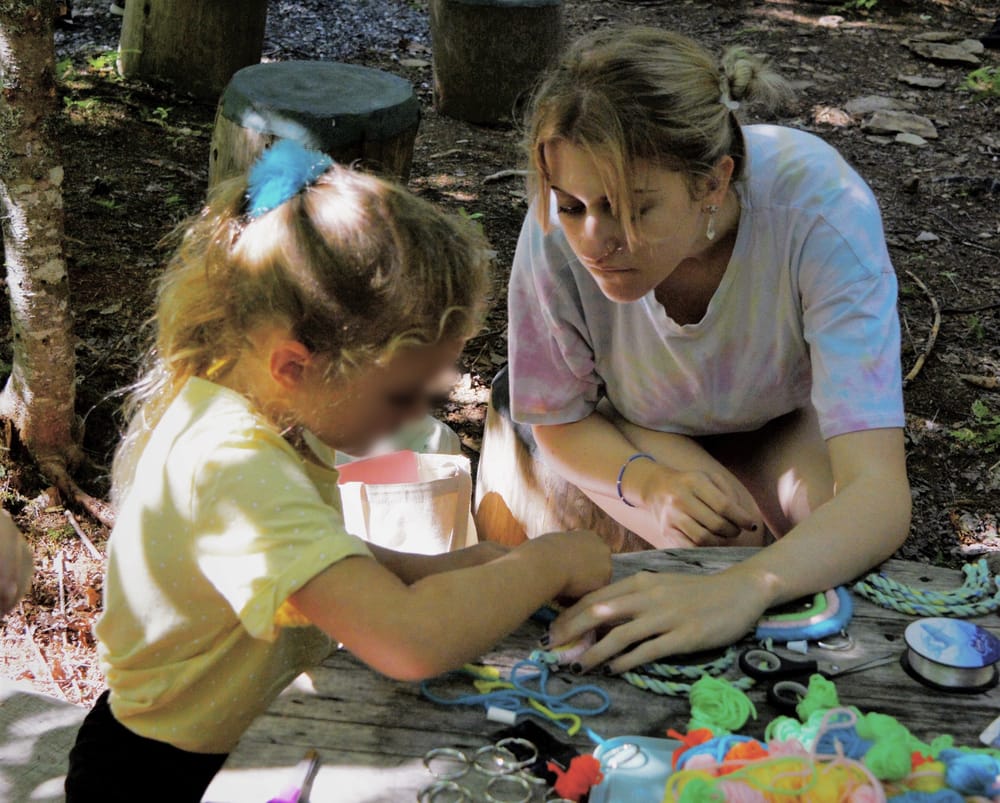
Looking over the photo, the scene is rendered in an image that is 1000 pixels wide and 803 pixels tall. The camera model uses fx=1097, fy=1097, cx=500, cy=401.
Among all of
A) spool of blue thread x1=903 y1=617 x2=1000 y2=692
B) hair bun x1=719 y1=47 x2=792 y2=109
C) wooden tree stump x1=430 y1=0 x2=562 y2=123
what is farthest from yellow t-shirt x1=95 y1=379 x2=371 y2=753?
wooden tree stump x1=430 y1=0 x2=562 y2=123

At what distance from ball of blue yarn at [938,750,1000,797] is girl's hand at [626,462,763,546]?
807mm

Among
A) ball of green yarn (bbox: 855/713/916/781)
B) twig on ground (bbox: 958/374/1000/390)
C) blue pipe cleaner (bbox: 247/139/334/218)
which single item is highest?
blue pipe cleaner (bbox: 247/139/334/218)

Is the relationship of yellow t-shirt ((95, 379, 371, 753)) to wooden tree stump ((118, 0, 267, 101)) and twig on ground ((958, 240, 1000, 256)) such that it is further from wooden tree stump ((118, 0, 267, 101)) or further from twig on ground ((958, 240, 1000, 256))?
wooden tree stump ((118, 0, 267, 101))

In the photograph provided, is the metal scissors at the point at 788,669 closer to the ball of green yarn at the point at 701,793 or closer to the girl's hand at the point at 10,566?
the ball of green yarn at the point at 701,793

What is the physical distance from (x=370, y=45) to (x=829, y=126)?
3.15m

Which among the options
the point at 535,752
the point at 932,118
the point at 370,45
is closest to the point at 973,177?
the point at 932,118

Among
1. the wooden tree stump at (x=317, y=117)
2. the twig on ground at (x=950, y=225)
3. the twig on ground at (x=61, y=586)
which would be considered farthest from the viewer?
the twig on ground at (x=950, y=225)

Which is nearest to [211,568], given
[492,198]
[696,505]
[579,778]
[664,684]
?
[579,778]

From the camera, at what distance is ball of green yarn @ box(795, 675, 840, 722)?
1.57 m

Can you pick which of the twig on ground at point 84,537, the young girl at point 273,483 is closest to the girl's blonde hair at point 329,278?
the young girl at point 273,483

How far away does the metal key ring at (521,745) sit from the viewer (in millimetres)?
1472

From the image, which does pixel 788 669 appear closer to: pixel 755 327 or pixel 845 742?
pixel 845 742

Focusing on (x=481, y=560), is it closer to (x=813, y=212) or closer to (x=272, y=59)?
(x=813, y=212)

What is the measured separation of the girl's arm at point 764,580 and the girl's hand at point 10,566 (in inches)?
31.0
